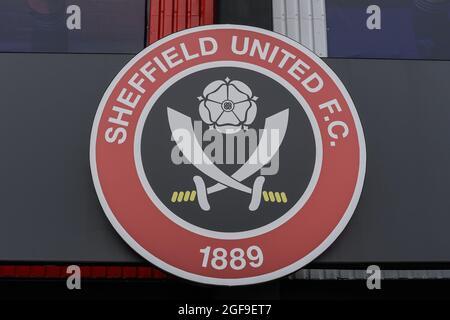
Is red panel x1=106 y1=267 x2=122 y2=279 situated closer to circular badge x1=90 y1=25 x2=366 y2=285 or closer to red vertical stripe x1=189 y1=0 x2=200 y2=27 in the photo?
circular badge x1=90 y1=25 x2=366 y2=285

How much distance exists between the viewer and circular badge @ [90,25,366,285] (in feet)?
14.3

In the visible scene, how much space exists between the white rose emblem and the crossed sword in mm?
140

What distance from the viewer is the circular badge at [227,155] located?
4.36 metres

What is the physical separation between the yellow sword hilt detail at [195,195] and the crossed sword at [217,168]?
0.04 m

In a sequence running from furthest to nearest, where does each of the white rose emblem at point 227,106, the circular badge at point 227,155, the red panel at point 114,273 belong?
the red panel at point 114,273 < the white rose emblem at point 227,106 < the circular badge at point 227,155

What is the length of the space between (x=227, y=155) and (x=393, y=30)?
8.96ft

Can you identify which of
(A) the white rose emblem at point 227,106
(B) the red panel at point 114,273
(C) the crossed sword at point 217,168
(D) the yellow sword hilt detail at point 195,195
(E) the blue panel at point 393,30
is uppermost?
(E) the blue panel at point 393,30

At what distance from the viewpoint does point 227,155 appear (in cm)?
463

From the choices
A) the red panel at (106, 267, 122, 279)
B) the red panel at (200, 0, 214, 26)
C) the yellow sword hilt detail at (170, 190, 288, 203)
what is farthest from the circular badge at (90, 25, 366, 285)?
the red panel at (200, 0, 214, 26)

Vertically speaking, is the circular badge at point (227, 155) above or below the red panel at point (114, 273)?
above

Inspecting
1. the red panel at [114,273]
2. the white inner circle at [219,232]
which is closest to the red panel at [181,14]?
the white inner circle at [219,232]

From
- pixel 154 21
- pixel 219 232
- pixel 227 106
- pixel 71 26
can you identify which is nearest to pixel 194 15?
pixel 154 21

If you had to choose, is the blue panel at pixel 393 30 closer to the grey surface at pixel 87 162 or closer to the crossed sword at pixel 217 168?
the grey surface at pixel 87 162
